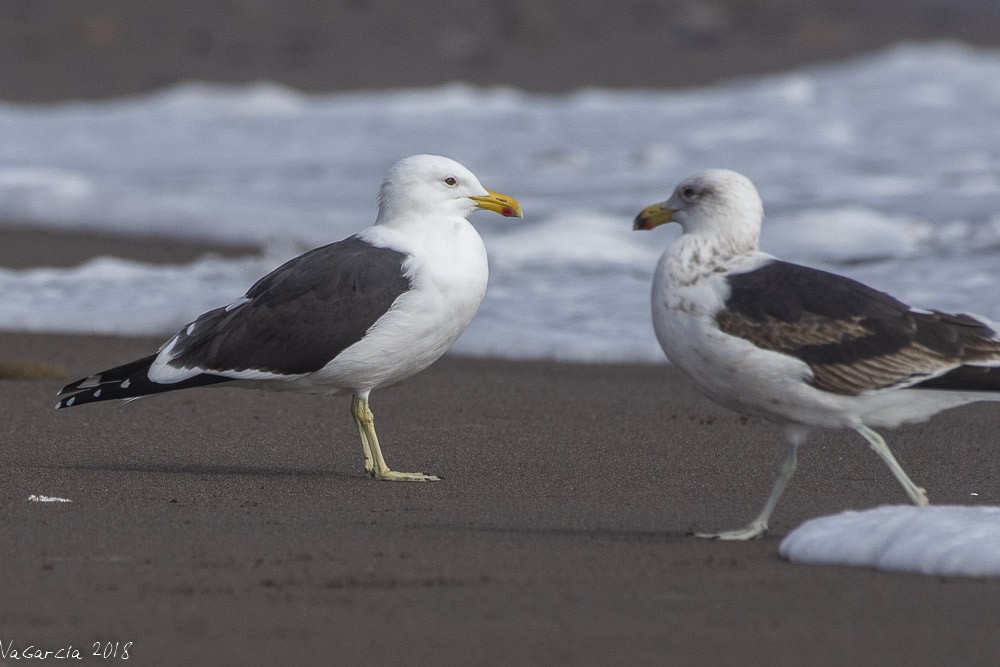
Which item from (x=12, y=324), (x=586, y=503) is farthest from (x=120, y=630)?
(x=12, y=324)

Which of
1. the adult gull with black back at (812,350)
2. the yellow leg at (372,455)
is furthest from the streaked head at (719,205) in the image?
the yellow leg at (372,455)

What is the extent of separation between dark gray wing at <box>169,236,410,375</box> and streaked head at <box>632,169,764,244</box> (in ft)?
3.72

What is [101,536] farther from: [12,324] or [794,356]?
[12,324]

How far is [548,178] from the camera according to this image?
1577cm

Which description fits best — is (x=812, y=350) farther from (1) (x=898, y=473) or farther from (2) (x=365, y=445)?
(2) (x=365, y=445)

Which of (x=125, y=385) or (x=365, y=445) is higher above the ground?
(x=125, y=385)

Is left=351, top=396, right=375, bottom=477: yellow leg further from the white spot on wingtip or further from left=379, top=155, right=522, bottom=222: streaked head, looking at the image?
the white spot on wingtip

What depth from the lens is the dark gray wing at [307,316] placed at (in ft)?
17.4

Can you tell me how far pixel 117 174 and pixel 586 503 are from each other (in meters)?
13.1

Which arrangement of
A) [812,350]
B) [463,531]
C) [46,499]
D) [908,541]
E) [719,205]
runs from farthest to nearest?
1. [46,499]
2. [719,205]
3. [463,531]
4. [812,350]
5. [908,541]

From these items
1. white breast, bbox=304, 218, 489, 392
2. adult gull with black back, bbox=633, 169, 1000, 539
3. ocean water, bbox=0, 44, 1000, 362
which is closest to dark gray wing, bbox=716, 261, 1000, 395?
adult gull with black back, bbox=633, 169, 1000, 539

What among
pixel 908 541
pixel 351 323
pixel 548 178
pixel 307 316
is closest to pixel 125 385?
pixel 307 316

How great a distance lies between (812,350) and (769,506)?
0.45 metres

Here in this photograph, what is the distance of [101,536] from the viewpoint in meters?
4.20
